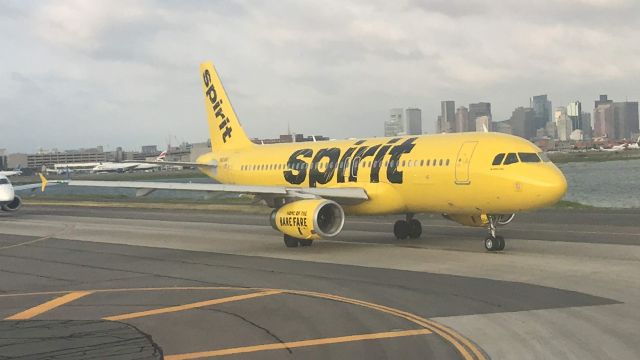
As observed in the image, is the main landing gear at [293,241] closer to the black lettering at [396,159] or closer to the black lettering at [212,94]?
the black lettering at [396,159]

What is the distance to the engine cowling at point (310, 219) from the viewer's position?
73.2ft

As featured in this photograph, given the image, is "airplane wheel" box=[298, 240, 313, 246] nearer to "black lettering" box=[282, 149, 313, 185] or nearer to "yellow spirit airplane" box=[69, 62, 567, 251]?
"yellow spirit airplane" box=[69, 62, 567, 251]

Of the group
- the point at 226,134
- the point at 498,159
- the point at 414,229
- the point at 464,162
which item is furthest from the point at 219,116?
the point at 498,159

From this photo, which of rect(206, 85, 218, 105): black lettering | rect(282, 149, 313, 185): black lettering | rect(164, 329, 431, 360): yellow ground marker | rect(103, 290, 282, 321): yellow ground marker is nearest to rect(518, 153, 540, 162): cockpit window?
rect(103, 290, 282, 321): yellow ground marker

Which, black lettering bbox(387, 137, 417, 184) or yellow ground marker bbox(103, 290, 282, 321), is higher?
black lettering bbox(387, 137, 417, 184)

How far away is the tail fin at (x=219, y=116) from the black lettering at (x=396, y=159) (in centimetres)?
1239

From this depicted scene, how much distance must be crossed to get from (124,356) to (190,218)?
31.9m

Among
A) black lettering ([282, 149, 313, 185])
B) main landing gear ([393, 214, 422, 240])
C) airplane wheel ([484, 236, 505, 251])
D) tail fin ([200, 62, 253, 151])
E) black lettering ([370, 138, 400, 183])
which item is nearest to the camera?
airplane wheel ([484, 236, 505, 251])

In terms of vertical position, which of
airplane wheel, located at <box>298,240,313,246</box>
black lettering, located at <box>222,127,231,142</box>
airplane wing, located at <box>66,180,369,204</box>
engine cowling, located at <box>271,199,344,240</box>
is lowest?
airplane wheel, located at <box>298,240,313,246</box>

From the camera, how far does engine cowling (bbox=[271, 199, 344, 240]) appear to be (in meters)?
22.3

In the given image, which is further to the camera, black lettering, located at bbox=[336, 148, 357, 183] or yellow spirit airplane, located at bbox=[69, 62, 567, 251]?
black lettering, located at bbox=[336, 148, 357, 183]

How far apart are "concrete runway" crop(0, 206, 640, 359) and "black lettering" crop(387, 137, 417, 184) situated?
2400 millimetres

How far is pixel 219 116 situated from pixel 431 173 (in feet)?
56.0

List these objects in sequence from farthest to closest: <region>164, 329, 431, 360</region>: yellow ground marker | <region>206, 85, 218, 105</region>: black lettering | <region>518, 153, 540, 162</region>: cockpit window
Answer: <region>206, 85, 218, 105</region>: black lettering → <region>518, 153, 540, 162</region>: cockpit window → <region>164, 329, 431, 360</region>: yellow ground marker
